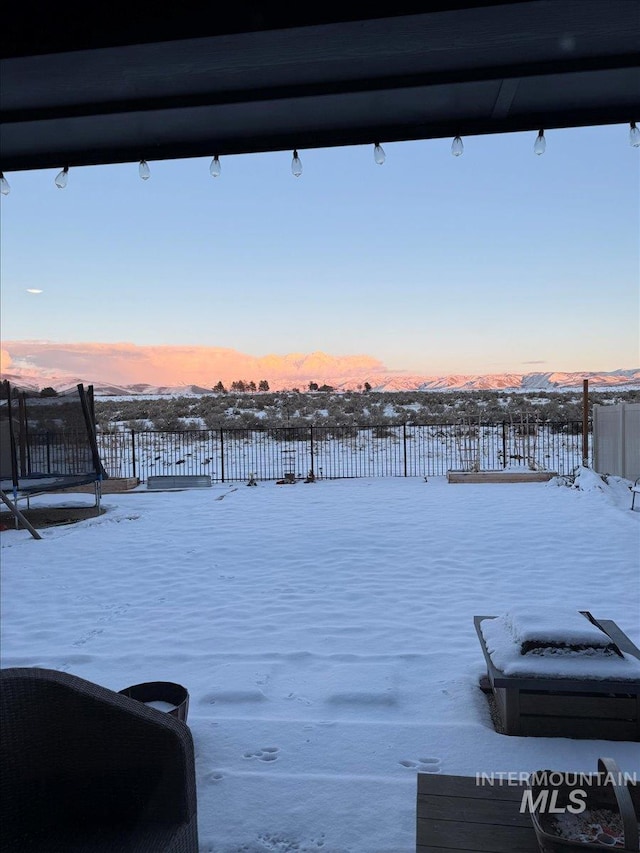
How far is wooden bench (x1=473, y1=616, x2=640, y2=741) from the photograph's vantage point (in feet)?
8.75

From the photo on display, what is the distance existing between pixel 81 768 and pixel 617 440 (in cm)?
1265

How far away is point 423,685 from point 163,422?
1033 inches

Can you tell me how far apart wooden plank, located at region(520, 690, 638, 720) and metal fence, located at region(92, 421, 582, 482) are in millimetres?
11502

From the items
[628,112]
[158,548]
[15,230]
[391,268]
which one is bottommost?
[158,548]

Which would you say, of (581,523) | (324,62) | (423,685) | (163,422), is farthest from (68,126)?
(163,422)

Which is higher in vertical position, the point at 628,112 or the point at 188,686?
the point at 628,112

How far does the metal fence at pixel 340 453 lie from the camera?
15.6 m

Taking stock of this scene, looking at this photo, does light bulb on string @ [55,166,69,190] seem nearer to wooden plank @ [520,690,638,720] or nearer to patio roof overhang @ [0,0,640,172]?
patio roof overhang @ [0,0,640,172]

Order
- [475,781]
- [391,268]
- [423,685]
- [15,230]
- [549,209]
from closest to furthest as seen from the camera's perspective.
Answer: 1. [475,781]
2. [423,685]
3. [15,230]
4. [549,209]
5. [391,268]

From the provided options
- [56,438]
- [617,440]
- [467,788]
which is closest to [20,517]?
[56,438]

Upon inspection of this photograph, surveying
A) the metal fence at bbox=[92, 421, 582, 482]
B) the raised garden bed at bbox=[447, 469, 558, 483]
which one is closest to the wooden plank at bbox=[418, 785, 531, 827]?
the raised garden bed at bbox=[447, 469, 558, 483]

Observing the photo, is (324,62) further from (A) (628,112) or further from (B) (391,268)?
(B) (391,268)

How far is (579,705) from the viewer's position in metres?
2.73

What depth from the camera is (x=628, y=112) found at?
2637 millimetres
